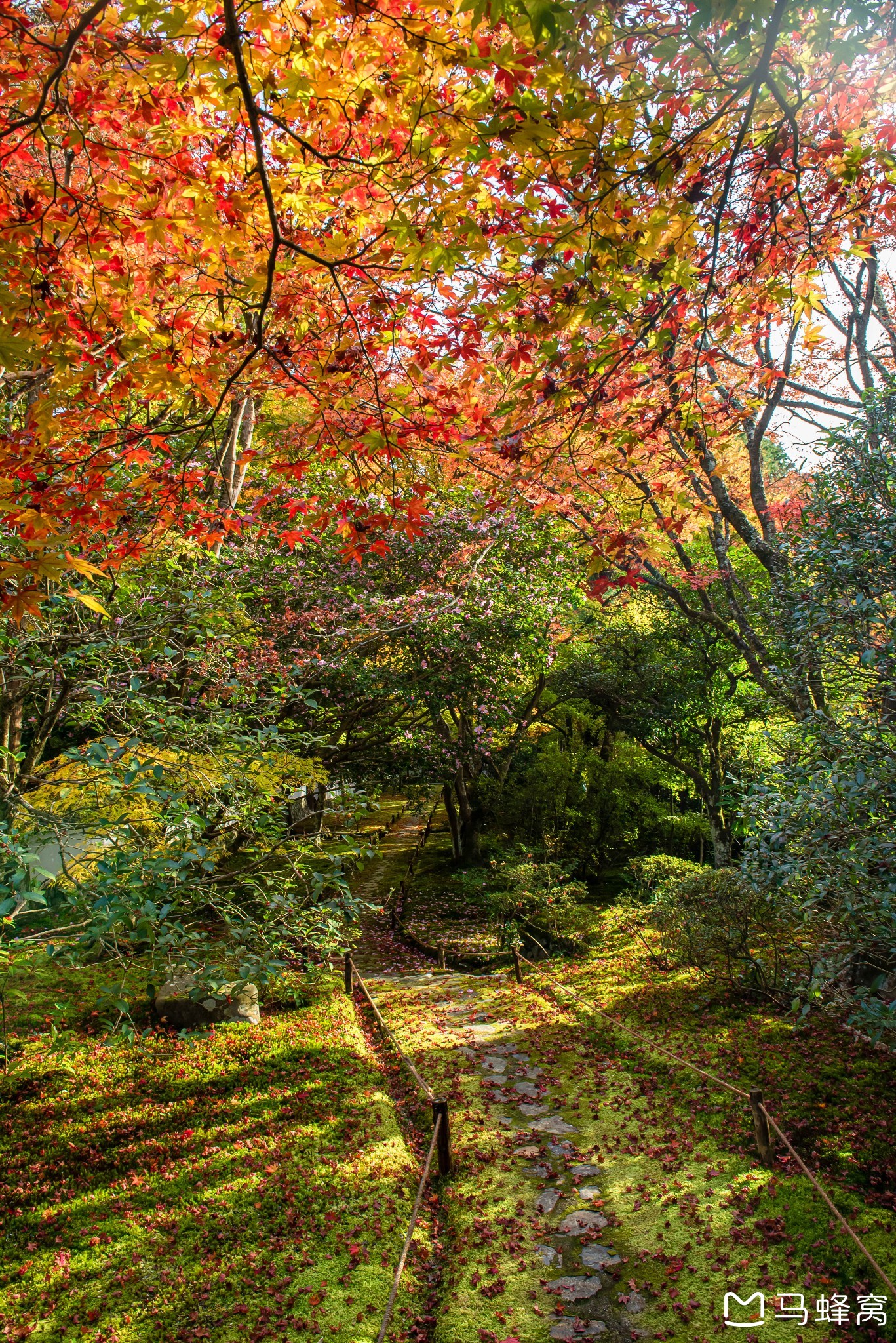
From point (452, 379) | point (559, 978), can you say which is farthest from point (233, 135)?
point (559, 978)

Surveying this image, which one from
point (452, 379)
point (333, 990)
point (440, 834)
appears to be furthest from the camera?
point (440, 834)

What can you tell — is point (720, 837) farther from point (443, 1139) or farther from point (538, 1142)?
point (443, 1139)

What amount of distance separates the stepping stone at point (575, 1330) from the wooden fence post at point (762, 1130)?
1.58 meters

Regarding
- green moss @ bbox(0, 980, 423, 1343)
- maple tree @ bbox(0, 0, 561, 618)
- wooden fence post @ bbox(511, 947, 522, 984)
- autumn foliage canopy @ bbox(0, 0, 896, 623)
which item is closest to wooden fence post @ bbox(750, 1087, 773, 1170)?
green moss @ bbox(0, 980, 423, 1343)

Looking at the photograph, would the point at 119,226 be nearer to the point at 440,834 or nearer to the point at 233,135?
the point at 233,135

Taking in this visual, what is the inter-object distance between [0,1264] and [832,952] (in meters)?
5.19

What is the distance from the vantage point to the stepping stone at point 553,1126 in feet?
18.3

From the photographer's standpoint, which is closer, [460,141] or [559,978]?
[460,141]

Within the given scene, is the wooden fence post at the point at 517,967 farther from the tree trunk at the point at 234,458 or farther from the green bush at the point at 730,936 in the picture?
the tree trunk at the point at 234,458

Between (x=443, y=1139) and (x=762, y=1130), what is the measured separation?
82.6 inches

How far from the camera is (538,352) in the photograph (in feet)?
9.89

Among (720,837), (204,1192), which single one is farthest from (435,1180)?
(720,837)

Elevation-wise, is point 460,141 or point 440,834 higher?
point 460,141

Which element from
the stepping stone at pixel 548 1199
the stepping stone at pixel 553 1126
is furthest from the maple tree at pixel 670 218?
the stepping stone at pixel 553 1126
